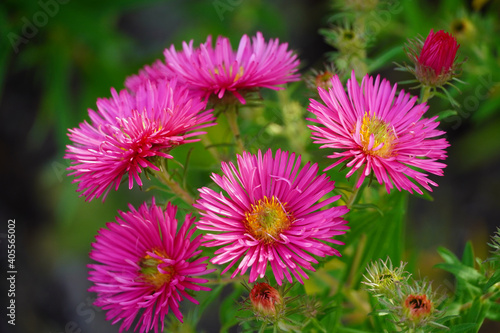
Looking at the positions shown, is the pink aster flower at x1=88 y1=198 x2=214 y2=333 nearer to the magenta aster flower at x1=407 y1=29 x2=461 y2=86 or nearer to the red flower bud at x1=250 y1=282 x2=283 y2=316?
the red flower bud at x1=250 y1=282 x2=283 y2=316

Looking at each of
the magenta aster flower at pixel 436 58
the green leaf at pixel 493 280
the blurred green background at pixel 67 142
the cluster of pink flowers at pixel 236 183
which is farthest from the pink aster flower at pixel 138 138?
the blurred green background at pixel 67 142

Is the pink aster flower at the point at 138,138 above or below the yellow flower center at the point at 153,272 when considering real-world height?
above

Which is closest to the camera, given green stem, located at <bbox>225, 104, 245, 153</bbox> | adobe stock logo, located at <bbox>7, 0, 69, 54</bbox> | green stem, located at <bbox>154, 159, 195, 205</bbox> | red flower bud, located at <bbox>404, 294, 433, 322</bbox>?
red flower bud, located at <bbox>404, 294, 433, 322</bbox>

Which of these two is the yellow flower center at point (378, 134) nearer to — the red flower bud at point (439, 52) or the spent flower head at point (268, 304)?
the red flower bud at point (439, 52)

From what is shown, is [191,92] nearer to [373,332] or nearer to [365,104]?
[365,104]

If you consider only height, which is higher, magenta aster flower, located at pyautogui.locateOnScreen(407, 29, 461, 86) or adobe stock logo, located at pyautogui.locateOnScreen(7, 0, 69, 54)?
adobe stock logo, located at pyautogui.locateOnScreen(7, 0, 69, 54)

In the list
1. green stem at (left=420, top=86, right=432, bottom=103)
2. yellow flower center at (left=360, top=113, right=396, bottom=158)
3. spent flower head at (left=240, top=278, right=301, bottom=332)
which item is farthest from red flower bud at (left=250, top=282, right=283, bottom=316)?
green stem at (left=420, top=86, right=432, bottom=103)

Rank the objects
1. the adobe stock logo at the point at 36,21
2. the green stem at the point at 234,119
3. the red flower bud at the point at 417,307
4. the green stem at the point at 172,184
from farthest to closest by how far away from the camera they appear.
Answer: the adobe stock logo at the point at 36,21, the green stem at the point at 234,119, the green stem at the point at 172,184, the red flower bud at the point at 417,307
